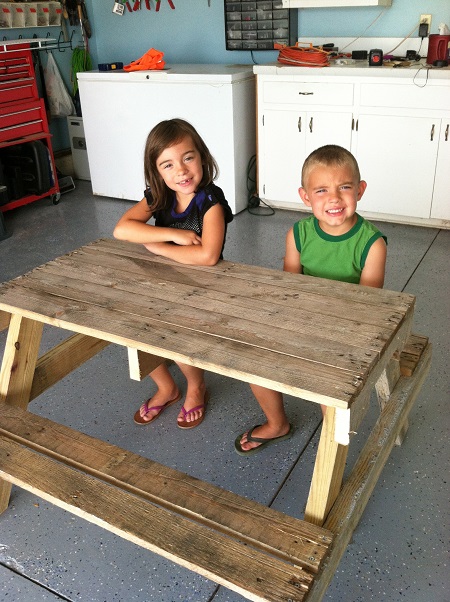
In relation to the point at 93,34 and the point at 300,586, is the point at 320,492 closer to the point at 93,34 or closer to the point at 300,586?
the point at 300,586

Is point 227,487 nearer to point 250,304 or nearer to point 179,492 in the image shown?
point 179,492

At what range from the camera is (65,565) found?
157 cm

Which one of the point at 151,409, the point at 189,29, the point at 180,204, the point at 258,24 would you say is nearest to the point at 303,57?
the point at 258,24

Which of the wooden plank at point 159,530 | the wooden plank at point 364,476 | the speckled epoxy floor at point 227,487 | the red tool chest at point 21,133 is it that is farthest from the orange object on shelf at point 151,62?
the wooden plank at point 159,530

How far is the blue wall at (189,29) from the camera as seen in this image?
4047mm

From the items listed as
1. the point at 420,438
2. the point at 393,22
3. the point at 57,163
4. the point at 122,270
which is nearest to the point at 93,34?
the point at 57,163

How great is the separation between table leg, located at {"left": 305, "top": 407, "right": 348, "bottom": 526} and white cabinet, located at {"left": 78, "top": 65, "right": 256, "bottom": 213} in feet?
10.4

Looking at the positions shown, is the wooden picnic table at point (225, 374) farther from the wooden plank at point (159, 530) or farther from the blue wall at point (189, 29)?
the blue wall at point (189, 29)

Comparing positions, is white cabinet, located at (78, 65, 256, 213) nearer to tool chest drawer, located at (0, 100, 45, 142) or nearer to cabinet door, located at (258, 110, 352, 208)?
cabinet door, located at (258, 110, 352, 208)

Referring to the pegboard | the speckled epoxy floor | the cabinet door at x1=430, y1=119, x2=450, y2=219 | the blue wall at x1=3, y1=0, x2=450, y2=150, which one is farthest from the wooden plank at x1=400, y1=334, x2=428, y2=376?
the pegboard

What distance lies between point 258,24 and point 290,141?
1082 mm

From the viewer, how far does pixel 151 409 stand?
214cm

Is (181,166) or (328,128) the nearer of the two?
(181,166)

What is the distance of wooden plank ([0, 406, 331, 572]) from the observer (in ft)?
3.74
